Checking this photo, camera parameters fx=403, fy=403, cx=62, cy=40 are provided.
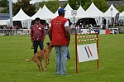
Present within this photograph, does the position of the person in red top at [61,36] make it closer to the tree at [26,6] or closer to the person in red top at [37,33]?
the person in red top at [37,33]

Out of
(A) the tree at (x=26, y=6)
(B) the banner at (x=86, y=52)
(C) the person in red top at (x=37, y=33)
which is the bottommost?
(B) the banner at (x=86, y=52)

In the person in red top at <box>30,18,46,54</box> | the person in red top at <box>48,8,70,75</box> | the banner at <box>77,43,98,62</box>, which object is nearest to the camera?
the person in red top at <box>48,8,70,75</box>

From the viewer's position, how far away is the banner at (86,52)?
12.8m

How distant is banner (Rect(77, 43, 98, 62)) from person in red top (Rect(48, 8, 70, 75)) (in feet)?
1.96

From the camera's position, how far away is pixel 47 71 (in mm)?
14000

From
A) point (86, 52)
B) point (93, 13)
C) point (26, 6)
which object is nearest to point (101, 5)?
point (26, 6)

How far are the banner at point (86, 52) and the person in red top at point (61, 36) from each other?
599mm

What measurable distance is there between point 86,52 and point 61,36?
1.30 meters

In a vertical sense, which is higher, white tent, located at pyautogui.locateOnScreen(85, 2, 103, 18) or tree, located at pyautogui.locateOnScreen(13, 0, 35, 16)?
tree, located at pyautogui.locateOnScreen(13, 0, 35, 16)

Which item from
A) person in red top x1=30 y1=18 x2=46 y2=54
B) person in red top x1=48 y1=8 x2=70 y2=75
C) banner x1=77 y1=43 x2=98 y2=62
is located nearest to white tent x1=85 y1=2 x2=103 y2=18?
person in red top x1=30 y1=18 x2=46 y2=54

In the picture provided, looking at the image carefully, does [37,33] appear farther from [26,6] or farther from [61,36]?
[26,6]

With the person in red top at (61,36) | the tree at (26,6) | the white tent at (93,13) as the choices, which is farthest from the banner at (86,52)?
the tree at (26,6)

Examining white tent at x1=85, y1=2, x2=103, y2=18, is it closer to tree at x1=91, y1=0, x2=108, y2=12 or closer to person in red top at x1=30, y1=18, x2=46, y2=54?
person in red top at x1=30, y1=18, x2=46, y2=54

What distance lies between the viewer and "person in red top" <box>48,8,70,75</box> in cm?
1221
